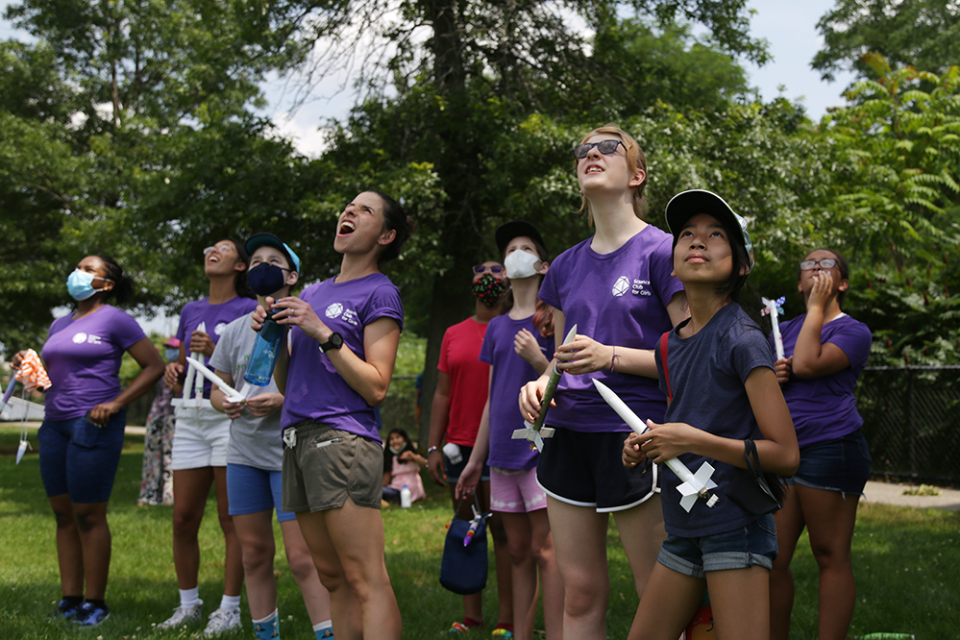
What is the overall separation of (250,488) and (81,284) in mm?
2120

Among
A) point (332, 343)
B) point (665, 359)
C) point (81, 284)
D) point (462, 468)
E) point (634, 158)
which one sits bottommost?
point (462, 468)

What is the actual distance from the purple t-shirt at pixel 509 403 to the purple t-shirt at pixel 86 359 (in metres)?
2.62

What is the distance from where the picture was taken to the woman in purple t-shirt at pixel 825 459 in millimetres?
3824

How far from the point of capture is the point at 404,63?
13367 mm

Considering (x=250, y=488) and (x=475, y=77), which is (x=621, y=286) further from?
(x=475, y=77)

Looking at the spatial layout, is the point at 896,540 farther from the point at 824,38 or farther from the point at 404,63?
the point at 824,38

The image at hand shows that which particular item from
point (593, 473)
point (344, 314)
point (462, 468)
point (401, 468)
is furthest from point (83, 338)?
point (401, 468)

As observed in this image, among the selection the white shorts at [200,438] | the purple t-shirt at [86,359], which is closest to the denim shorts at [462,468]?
the white shorts at [200,438]

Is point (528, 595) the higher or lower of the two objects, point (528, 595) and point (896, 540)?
the higher

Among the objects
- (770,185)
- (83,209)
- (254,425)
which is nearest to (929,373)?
(770,185)

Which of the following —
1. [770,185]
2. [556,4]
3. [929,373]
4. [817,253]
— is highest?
[556,4]

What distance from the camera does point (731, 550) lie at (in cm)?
239

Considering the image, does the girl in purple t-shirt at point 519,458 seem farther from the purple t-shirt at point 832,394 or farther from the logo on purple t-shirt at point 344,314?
the purple t-shirt at point 832,394

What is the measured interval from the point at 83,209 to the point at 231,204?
10860 millimetres
